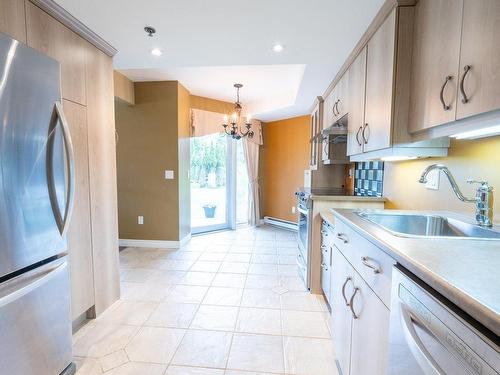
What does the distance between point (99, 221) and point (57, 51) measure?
1222 millimetres

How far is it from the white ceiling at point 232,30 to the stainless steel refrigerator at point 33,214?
0.67 m

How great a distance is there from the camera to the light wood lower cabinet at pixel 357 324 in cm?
91

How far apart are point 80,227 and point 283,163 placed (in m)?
3.99

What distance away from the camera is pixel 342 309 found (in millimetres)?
1382

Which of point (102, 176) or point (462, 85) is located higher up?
point (462, 85)

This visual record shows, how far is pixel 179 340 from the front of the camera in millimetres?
A: 1753

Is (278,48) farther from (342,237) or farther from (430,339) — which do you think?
(430,339)

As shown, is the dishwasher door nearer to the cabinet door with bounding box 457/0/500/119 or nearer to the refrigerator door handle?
the cabinet door with bounding box 457/0/500/119

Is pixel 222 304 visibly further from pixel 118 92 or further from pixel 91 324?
pixel 118 92

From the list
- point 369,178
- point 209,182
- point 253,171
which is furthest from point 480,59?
point 253,171

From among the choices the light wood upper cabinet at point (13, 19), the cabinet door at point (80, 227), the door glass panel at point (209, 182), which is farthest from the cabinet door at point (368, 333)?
the door glass panel at point (209, 182)

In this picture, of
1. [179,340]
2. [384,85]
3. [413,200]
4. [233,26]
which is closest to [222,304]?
[179,340]

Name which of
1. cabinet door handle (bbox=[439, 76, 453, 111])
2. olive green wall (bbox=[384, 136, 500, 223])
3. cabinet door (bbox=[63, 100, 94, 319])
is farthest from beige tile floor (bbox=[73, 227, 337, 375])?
cabinet door handle (bbox=[439, 76, 453, 111])

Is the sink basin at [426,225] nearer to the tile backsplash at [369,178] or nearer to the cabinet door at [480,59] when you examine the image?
the cabinet door at [480,59]
